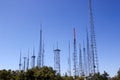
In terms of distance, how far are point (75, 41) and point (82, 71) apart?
1894 centimetres

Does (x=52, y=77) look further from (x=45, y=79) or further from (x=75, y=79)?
A: (x=75, y=79)

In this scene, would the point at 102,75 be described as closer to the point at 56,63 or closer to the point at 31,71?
the point at 56,63

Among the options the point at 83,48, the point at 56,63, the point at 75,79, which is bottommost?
the point at 75,79

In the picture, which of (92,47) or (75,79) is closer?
(92,47)

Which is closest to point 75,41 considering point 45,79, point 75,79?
point 75,79

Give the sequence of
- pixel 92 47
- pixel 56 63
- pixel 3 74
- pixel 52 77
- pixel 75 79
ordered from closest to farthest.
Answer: pixel 92 47 < pixel 52 77 < pixel 3 74 < pixel 75 79 < pixel 56 63

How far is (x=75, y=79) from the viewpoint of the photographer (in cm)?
6444

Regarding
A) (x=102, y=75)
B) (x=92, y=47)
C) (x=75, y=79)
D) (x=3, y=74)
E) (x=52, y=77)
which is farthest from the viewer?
(x=102, y=75)

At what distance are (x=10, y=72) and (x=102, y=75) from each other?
3068 centimetres

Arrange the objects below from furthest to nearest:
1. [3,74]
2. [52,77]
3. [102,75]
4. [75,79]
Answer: [102,75]
[75,79]
[3,74]
[52,77]

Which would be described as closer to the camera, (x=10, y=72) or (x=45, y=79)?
(x=45, y=79)

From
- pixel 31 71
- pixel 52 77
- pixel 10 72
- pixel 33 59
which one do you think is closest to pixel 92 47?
pixel 52 77

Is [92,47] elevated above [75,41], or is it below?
below

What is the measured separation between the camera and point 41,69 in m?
56.3
